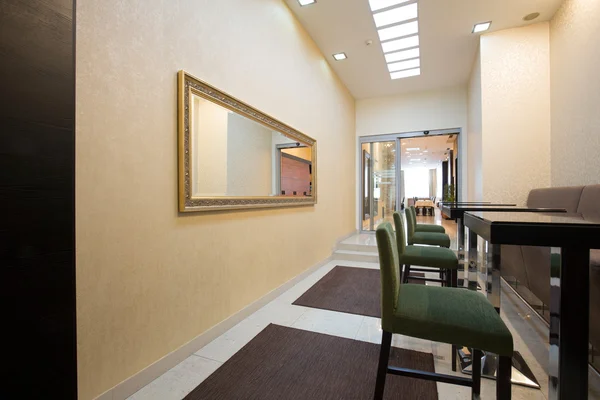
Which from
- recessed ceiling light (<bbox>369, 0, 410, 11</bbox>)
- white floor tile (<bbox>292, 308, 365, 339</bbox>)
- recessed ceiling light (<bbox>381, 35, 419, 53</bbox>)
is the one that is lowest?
white floor tile (<bbox>292, 308, 365, 339</bbox>)

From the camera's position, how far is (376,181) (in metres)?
6.54

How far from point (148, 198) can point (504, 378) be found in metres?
1.80

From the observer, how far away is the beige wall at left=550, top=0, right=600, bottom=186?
2.59 metres

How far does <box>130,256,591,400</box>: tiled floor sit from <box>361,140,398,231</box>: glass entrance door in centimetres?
363

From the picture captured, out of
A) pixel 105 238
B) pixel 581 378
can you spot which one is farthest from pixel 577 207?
pixel 105 238

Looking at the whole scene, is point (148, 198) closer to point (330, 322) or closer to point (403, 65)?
point (330, 322)

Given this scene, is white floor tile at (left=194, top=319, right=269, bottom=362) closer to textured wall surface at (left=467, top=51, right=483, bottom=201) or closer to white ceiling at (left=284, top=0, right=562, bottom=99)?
white ceiling at (left=284, top=0, right=562, bottom=99)

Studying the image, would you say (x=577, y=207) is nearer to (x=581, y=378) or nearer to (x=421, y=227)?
(x=421, y=227)

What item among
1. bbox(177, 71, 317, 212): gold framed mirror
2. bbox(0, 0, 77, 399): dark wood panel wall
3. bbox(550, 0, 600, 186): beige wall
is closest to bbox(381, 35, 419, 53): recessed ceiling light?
bbox(550, 0, 600, 186): beige wall

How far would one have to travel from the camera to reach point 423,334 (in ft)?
3.43

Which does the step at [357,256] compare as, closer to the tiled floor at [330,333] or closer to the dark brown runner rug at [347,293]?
the dark brown runner rug at [347,293]

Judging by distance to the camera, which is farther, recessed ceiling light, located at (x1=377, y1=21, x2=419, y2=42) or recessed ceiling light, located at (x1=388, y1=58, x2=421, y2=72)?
recessed ceiling light, located at (x1=388, y1=58, x2=421, y2=72)

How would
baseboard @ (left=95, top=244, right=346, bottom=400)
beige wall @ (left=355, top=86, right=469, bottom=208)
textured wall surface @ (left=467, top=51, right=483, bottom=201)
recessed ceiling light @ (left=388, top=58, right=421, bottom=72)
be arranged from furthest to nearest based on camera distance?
beige wall @ (left=355, top=86, right=469, bottom=208), recessed ceiling light @ (left=388, top=58, right=421, bottom=72), textured wall surface @ (left=467, top=51, right=483, bottom=201), baseboard @ (left=95, top=244, right=346, bottom=400)

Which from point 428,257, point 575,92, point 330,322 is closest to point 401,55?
point 575,92
